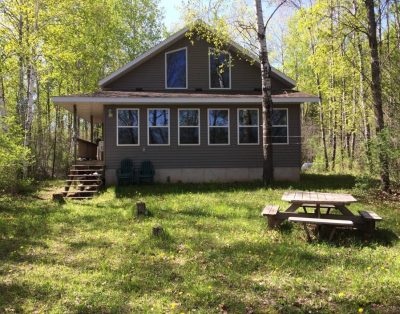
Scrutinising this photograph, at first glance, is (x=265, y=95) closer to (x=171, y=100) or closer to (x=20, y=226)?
(x=171, y=100)

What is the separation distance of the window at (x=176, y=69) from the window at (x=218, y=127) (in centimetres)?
193

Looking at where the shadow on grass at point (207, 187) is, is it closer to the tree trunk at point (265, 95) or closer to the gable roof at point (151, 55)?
the tree trunk at point (265, 95)

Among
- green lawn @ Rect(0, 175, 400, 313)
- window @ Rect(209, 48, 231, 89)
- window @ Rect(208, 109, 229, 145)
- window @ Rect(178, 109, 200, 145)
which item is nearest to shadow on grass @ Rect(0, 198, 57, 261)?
green lawn @ Rect(0, 175, 400, 313)

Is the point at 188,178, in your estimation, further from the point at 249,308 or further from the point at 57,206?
the point at 249,308

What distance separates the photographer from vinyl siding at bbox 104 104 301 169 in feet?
52.3

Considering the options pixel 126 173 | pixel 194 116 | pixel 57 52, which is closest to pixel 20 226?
pixel 126 173

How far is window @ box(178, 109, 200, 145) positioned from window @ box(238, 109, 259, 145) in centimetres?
171

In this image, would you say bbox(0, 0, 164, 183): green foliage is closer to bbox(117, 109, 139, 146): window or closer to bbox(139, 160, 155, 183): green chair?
bbox(117, 109, 139, 146): window

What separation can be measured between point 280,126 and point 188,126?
374 centimetres

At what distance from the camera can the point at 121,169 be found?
15.7m

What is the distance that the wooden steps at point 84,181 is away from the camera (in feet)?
45.7

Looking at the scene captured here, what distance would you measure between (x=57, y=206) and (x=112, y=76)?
21.7ft

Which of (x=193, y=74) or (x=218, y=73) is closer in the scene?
(x=193, y=74)

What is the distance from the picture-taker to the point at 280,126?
54.1 ft
